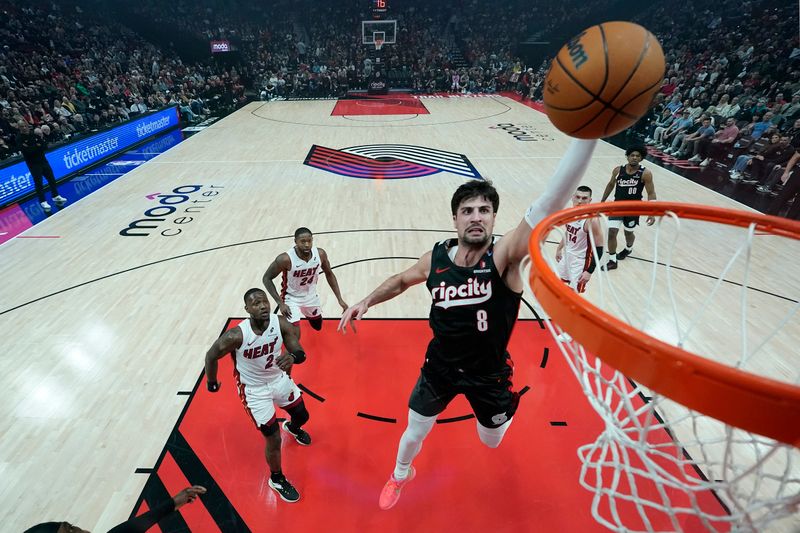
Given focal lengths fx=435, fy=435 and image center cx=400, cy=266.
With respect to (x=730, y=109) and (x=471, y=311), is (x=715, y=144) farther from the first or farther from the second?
(x=471, y=311)

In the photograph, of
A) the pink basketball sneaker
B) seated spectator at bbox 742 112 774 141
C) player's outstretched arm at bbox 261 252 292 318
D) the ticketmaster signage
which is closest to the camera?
the pink basketball sneaker

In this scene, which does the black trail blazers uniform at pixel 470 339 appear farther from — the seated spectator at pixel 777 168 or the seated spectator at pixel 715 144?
the seated spectator at pixel 715 144

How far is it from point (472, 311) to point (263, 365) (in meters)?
1.44

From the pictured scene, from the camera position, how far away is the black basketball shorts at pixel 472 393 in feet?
8.31

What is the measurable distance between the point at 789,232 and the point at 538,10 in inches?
1347

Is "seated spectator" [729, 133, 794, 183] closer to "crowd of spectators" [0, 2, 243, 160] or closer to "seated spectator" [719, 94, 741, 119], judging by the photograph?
"seated spectator" [719, 94, 741, 119]

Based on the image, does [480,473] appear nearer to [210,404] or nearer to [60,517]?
[210,404]

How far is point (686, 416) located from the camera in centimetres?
173

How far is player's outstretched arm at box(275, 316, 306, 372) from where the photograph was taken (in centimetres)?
281

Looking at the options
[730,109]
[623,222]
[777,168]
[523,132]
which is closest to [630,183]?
[623,222]

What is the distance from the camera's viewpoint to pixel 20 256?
643cm

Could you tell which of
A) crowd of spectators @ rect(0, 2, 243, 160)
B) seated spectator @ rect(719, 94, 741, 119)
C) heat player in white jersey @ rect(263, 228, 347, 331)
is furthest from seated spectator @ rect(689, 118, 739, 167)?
crowd of spectators @ rect(0, 2, 243, 160)

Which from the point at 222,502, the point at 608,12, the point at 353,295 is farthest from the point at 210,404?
the point at 608,12

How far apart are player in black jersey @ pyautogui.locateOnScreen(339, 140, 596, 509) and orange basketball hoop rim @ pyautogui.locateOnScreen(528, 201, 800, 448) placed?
1.91 feet
